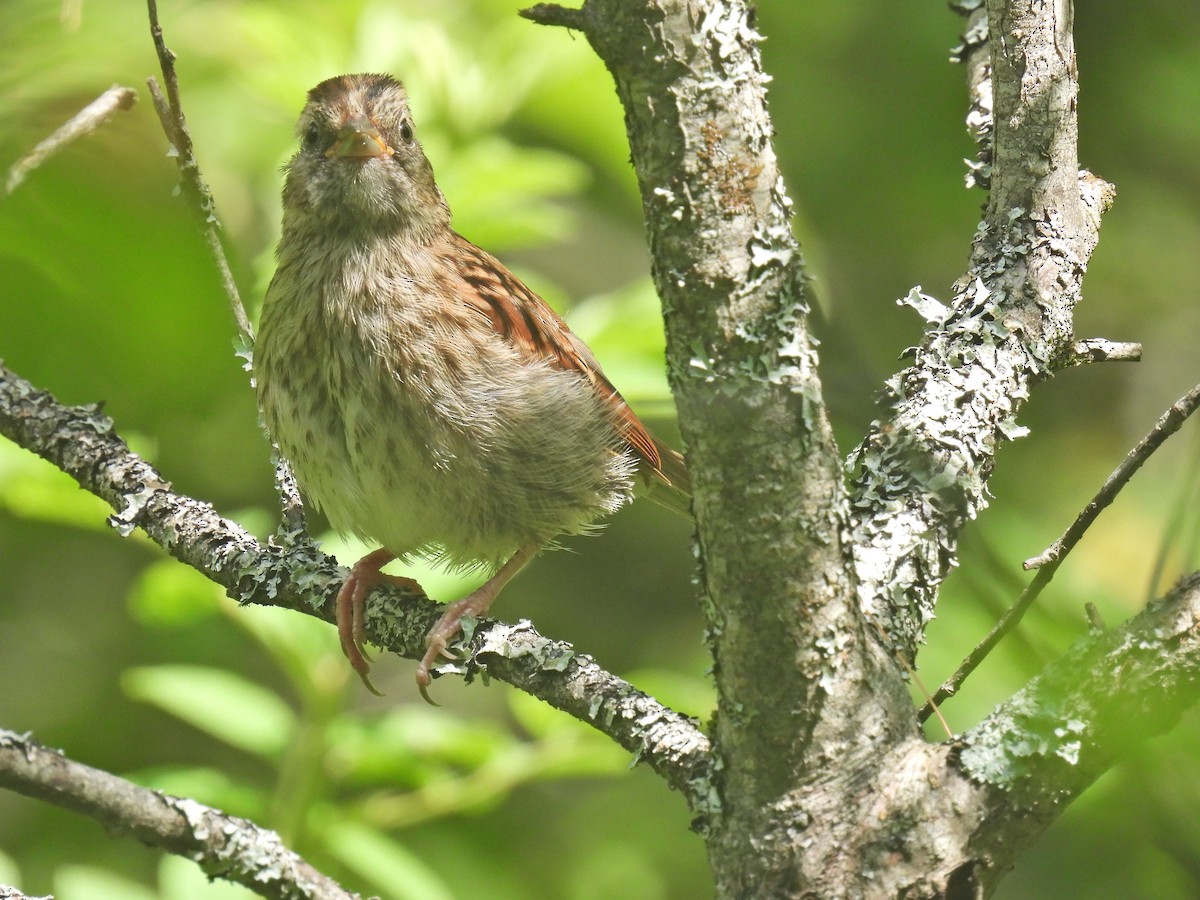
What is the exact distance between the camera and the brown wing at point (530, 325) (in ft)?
11.3

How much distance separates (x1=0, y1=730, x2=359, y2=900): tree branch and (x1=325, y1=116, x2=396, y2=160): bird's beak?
75.6 inches

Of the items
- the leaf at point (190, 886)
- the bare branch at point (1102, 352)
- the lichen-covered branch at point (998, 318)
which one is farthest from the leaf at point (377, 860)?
the bare branch at point (1102, 352)

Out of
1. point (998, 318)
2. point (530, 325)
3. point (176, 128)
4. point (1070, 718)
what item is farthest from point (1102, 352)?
point (176, 128)

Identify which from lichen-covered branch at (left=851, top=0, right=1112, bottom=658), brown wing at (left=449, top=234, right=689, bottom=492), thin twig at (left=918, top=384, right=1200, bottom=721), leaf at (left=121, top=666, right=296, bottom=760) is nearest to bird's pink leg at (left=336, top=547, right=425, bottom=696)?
leaf at (left=121, top=666, right=296, bottom=760)

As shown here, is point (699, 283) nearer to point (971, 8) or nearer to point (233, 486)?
point (971, 8)

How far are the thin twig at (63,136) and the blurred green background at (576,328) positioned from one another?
0.03 meters

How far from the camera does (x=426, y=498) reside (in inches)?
126

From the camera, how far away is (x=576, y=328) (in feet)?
12.3

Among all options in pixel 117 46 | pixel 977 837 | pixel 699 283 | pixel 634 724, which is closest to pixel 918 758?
pixel 977 837

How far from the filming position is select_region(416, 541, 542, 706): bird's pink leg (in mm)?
2789

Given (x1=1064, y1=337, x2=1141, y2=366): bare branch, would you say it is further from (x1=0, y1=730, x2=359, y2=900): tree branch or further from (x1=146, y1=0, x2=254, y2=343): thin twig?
(x1=0, y1=730, x2=359, y2=900): tree branch

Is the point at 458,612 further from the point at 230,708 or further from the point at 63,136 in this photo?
the point at 63,136

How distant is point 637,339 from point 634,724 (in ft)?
5.46

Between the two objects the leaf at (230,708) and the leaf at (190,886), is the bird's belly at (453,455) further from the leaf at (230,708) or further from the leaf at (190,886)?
the leaf at (190,886)
